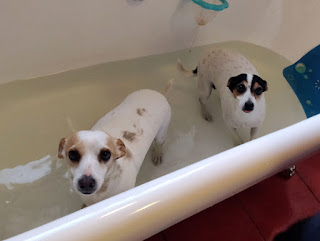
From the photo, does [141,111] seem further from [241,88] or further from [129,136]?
[241,88]

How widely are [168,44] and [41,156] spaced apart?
95 cm

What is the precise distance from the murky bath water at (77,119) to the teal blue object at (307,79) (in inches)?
1.5

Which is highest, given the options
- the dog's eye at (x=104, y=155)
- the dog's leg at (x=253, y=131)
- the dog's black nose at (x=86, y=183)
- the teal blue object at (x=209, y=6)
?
the teal blue object at (x=209, y=6)

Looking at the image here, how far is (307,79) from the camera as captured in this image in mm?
1827

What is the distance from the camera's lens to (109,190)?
112 cm

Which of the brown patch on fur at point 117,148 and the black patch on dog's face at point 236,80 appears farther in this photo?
the black patch on dog's face at point 236,80

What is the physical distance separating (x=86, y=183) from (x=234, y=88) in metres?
0.78

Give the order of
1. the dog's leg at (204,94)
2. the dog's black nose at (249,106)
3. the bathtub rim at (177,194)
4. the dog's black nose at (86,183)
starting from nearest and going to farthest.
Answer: the bathtub rim at (177,194)
the dog's black nose at (86,183)
the dog's black nose at (249,106)
the dog's leg at (204,94)

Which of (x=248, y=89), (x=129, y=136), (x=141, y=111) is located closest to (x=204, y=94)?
(x=248, y=89)

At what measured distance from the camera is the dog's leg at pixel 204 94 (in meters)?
1.73

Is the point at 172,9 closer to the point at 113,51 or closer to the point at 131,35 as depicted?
the point at 131,35

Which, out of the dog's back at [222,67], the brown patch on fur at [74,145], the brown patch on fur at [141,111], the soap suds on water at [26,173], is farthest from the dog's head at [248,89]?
the soap suds on water at [26,173]

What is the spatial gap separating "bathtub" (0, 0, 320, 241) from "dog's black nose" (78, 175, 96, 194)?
23 cm

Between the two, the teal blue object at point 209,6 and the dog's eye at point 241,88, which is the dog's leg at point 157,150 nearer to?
the dog's eye at point 241,88
